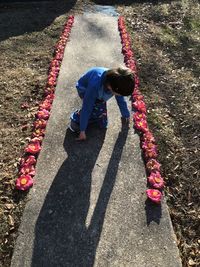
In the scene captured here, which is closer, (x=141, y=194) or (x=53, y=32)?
(x=141, y=194)

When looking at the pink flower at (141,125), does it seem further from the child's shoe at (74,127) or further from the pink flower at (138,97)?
the child's shoe at (74,127)

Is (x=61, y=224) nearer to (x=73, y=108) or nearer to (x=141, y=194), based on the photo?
(x=141, y=194)

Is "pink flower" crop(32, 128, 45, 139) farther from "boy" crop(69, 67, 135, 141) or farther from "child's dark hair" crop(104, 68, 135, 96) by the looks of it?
"child's dark hair" crop(104, 68, 135, 96)

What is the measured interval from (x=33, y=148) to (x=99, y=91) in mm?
1456

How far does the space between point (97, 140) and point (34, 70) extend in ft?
10.0

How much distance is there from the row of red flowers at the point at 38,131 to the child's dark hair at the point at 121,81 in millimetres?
1758

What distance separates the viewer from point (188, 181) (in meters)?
5.87

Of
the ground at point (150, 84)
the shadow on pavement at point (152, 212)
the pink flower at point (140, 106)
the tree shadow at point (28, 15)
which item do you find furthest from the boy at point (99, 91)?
the tree shadow at point (28, 15)

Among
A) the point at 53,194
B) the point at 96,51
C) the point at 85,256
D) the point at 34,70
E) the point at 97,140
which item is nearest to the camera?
the point at 85,256

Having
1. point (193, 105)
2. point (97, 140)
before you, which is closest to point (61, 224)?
point (97, 140)

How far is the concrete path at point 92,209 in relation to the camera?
15.4 ft

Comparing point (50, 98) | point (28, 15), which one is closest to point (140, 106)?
point (50, 98)

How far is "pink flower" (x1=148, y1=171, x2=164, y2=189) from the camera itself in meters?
5.55

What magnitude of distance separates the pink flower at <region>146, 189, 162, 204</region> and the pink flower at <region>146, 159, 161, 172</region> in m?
0.47
